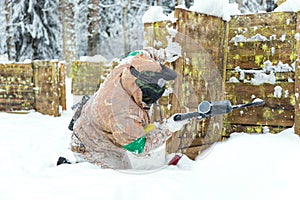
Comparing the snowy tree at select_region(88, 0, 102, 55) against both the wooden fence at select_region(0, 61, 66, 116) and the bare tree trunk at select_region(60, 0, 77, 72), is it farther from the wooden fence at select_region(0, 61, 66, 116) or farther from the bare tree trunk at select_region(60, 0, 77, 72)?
the wooden fence at select_region(0, 61, 66, 116)

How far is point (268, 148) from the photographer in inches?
115

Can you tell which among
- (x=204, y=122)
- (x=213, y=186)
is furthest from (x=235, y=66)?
(x=213, y=186)

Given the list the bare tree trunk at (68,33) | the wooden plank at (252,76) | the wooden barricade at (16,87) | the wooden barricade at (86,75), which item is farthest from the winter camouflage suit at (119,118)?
the bare tree trunk at (68,33)

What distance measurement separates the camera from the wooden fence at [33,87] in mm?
7523

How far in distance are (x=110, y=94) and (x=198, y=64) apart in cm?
121

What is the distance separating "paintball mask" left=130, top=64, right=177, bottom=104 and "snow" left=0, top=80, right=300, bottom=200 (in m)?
0.62

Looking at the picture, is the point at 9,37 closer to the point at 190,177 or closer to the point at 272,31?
the point at 272,31

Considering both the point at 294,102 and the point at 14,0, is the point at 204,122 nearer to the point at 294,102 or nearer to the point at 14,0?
the point at 294,102

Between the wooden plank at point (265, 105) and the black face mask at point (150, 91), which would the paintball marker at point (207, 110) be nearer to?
the black face mask at point (150, 91)

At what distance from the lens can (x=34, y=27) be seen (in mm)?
16609

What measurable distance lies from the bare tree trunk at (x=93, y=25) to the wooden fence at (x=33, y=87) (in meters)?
9.19

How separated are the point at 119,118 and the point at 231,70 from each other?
165 cm

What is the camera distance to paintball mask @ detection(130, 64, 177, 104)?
247cm

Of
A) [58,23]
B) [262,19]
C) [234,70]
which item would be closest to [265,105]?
[234,70]
